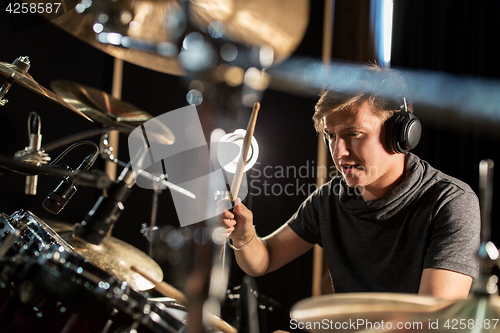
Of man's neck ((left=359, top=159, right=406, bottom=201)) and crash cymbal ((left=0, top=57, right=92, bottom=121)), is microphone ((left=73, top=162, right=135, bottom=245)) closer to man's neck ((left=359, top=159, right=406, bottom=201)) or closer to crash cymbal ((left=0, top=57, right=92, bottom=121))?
crash cymbal ((left=0, top=57, right=92, bottom=121))

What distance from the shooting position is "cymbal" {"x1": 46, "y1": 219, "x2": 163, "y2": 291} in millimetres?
1028

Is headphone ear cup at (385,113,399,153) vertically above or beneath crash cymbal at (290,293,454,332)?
above

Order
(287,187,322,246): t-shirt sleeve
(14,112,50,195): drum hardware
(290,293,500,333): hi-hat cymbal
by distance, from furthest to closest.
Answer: (287,187,322,246): t-shirt sleeve < (14,112,50,195): drum hardware < (290,293,500,333): hi-hat cymbal

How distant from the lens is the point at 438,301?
0.52 m

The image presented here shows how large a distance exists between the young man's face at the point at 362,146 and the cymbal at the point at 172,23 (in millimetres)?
544

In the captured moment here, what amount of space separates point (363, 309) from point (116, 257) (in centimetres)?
88

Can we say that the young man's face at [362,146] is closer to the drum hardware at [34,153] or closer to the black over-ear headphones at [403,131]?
the black over-ear headphones at [403,131]

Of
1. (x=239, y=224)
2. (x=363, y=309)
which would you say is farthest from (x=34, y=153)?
(x=363, y=309)

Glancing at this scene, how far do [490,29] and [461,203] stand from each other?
100 cm

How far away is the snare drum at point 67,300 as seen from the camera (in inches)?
20.6

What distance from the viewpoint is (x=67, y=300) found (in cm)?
53

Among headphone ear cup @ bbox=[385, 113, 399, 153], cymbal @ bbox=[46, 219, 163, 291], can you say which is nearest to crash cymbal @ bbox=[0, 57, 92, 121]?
cymbal @ bbox=[46, 219, 163, 291]

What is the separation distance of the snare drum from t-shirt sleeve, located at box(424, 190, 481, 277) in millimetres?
760

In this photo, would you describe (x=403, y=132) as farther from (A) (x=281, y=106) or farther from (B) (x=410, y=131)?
(A) (x=281, y=106)
